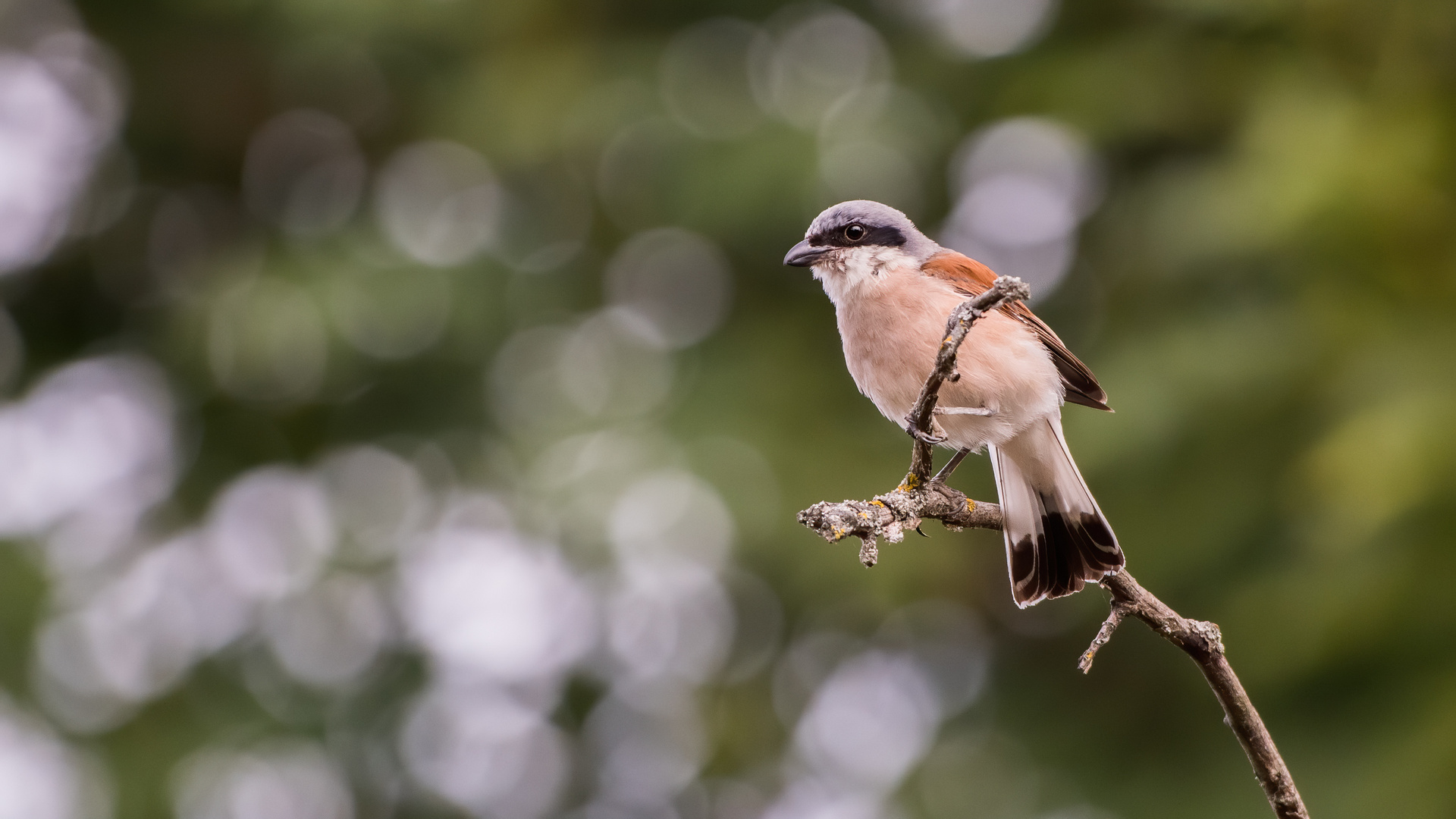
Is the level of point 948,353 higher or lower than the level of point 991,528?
higher

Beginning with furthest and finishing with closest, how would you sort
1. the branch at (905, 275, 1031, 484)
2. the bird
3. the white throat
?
the white throat
the bird
the branch at (905, 275, 1031, 484)

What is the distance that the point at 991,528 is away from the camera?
2.34 meters

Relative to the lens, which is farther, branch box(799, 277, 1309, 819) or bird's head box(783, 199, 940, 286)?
bird's head box(783, 199, 940, 286)

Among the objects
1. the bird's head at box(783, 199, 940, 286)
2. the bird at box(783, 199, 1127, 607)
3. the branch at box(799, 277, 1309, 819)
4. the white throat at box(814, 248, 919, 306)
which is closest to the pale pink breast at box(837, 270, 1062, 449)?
the bird at box(783, 199, 1127, 607)

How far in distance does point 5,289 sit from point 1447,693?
28.5ft

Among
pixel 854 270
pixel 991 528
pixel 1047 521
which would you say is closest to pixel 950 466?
pixel 1047 521

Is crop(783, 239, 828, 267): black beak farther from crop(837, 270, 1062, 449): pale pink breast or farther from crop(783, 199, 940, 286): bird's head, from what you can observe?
crop(837, 270, 1062, 449): pale pink breast

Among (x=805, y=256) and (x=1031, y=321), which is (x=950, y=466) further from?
(x=805, y=256)

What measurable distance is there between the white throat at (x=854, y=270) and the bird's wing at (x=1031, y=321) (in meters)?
0.15

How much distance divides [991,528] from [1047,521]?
2.63 ft

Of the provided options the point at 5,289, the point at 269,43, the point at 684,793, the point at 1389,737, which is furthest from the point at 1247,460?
the point at 5,289

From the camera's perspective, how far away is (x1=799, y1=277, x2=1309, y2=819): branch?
1.64m

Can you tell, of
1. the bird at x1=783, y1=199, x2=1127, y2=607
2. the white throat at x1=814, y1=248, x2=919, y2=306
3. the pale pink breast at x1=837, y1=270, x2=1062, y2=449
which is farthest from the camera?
the white throat at x1=814, y1=248, x2=919, y2=306

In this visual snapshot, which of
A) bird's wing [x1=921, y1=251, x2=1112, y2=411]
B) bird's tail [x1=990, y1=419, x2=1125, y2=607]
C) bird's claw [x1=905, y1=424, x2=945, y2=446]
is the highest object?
bird's claw [x1=905, y1=424, x2=945, y2=446]
